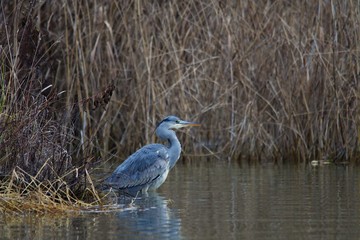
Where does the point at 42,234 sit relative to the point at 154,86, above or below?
below

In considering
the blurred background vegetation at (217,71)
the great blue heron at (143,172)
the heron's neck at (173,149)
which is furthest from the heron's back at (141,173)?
the blurred background vegetation at (217,71)

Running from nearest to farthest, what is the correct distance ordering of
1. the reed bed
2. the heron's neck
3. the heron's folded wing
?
the heron's folded wing, the heron's neck, the reed bed

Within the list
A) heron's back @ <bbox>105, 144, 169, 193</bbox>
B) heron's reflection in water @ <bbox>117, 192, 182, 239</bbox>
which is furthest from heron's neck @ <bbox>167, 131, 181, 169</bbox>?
heron's reflection in water @ <bbox>117, 192, 182, 239</bbox>

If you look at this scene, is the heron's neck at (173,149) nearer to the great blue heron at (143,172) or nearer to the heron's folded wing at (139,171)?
the great blue heron at (143,172)

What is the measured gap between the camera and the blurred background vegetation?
1173 centimetres

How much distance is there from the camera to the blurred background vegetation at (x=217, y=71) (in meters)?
11.7

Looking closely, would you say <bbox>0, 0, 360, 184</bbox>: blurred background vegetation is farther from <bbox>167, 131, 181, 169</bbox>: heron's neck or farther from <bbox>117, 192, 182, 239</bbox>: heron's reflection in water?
<bbox>117, 192, 182, 239</bbox>: heron's reflection in water

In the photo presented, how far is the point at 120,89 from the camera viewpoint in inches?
494

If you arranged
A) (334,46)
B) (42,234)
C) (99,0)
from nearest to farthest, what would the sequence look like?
1. (42,234)
2. (334,46)
3. (99,0)

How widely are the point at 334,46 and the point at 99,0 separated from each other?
9.81ft

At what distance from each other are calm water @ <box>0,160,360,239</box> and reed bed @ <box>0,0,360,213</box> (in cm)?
126

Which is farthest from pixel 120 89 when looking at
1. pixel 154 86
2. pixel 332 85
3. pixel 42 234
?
pixel 42 234

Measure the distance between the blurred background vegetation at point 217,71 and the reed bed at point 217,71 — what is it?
15mm

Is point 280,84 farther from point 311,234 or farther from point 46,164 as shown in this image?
point 311,234
